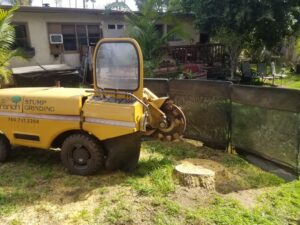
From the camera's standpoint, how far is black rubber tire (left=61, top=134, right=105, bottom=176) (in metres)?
4.54

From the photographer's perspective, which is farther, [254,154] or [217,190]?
[254,154]

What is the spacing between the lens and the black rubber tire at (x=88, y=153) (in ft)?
14.9

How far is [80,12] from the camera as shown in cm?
1313

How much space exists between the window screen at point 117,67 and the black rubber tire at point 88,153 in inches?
32.5

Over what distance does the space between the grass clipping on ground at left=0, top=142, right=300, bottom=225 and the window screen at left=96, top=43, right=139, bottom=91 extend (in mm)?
1365

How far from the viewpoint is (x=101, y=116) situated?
438cm

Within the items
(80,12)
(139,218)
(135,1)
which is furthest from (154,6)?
(135,1)

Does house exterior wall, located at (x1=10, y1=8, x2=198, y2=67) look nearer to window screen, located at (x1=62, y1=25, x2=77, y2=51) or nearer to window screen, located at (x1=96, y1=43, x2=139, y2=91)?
window screen, located at (x1=62, y1=25, x2=77, y2=51)

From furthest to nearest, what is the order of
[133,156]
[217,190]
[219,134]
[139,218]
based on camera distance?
[219,134] → [133,156] → [217,190] → [139,218]

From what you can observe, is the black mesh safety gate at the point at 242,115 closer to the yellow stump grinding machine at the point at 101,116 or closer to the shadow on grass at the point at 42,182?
the yellow stump grinding machine at the point at 101,116

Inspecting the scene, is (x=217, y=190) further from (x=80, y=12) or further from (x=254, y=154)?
(x=80, y=12)

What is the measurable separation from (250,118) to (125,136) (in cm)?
218

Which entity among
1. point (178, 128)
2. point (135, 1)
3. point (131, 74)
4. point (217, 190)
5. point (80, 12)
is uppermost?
point (135, 1)

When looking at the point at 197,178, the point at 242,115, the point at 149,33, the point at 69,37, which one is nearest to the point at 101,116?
the point at 197,178
